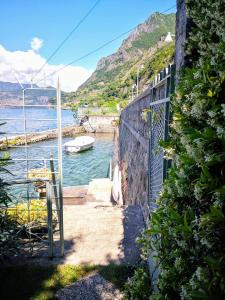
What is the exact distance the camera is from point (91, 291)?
164 inches

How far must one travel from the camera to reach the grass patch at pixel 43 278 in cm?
413

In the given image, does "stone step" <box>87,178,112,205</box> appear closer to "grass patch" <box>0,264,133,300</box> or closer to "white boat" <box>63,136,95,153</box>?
"grass patch" <box>0,264,133,300</box>

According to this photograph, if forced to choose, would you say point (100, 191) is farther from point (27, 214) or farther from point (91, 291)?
point (91, 291)

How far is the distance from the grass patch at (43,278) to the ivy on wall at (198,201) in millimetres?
2547

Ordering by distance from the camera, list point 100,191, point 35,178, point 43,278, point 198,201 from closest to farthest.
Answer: point 198,201 → point 43,278 → point 35,178 → point 100,191

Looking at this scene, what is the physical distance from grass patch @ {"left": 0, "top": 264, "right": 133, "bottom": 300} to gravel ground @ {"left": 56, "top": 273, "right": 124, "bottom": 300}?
0.10m

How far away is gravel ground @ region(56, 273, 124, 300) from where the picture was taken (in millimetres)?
4062

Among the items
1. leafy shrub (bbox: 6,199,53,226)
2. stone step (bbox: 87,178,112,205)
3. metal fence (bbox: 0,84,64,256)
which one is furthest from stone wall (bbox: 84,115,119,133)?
metal fence (bbox: 0,84,64,256)

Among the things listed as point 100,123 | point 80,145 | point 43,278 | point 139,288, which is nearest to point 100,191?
point 43,278

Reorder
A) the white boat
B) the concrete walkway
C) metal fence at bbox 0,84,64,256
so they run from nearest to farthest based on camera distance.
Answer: metal fence at bbox 0,84,64,256 → the concrete walkway → the white boat

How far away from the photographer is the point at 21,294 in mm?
4105

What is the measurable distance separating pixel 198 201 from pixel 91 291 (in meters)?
3.11

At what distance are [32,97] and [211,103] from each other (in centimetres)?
424

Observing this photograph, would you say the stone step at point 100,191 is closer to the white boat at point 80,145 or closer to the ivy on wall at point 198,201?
the ivy on wall at point 198,201
